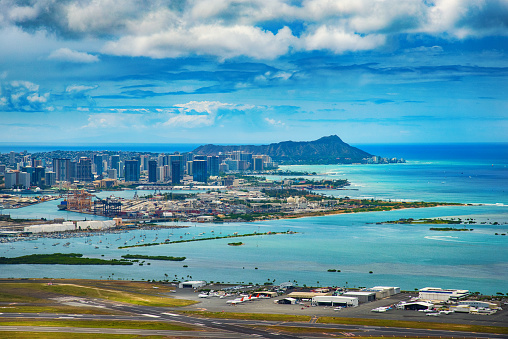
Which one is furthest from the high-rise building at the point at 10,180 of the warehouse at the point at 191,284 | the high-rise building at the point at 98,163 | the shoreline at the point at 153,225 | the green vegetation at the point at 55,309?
the green vegetation at the point at 55,309

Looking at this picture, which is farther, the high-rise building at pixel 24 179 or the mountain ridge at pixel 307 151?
the mountain ridge at pixel 307 151

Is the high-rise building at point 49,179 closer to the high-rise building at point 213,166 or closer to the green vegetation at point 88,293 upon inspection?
the high-rise building at point 213,166

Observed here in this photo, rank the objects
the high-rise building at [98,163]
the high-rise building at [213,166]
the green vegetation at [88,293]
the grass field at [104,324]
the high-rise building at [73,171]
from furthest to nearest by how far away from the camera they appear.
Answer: the high-rise building at [98,163] → the high-rise building at [213,166] → the high-rise building at [73,171] → the green vegetation at [88,293] → the grass field at [104,324]

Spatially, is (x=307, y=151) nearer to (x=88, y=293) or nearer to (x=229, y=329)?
(x=88, y=293)

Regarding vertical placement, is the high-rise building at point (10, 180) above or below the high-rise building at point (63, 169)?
below

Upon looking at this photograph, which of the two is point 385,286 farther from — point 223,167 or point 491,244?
point 223,167

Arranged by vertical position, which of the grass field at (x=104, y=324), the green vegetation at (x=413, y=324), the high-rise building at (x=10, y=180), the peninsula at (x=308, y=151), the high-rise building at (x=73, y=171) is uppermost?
the peninsula at (x=308, y=151)

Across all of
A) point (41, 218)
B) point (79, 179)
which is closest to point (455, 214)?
point (41, 218)
